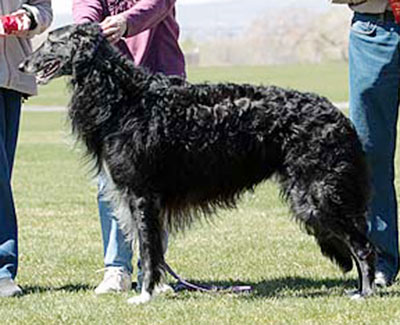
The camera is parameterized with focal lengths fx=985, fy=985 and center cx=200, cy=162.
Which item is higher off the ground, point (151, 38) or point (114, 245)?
point (151, 38)

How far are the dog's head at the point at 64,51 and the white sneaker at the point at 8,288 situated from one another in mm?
1555

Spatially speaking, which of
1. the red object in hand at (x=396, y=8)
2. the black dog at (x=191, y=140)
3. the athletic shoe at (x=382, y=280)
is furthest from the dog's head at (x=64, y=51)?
the athletic shoe at (x=382, y=280)

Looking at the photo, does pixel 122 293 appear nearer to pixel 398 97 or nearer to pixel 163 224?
pixel 163 224

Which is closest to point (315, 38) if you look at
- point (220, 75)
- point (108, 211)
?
point (220, 75)

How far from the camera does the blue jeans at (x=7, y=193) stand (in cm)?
748

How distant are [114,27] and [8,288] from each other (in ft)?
6.93

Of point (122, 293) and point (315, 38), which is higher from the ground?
point (122, 293)

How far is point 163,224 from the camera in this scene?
23.9 ft

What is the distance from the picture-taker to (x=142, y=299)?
7031 millimetres

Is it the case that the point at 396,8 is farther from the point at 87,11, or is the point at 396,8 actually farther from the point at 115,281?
the point at 115,281

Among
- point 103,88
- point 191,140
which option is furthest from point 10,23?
point 191,140

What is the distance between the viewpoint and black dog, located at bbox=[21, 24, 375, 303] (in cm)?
700

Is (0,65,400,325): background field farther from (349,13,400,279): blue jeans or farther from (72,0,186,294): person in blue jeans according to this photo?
(349,13,400,279): blue jeans

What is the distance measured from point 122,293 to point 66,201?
6.32m
